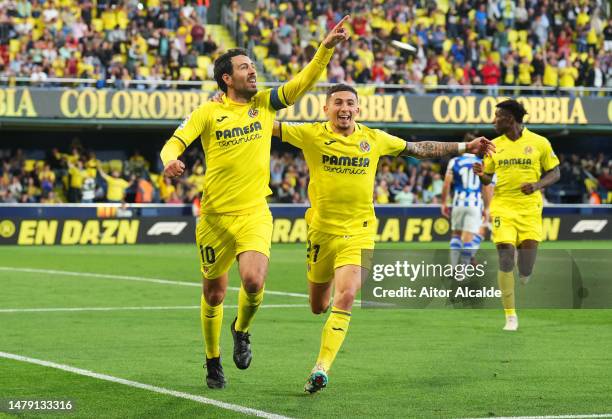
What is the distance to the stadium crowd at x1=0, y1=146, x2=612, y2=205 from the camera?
114 ft

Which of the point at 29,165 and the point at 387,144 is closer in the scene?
the point at 387,144

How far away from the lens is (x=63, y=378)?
9508 millimetres

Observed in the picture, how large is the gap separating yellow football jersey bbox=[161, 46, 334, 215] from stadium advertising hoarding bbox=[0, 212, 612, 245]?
76.5 ft

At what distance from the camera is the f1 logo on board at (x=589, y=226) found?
35531mm

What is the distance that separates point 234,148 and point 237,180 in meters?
0.24

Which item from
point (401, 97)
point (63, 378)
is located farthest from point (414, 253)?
point (63, 378)

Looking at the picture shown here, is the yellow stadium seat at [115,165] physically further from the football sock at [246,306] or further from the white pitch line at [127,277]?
the football sock at [246,306]

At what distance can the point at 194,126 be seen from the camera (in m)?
9.12

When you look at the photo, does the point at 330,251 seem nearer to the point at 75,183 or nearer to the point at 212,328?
the point at 212,328

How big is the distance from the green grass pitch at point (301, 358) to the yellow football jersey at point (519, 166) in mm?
1351

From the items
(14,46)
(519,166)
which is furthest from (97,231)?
(519,166)

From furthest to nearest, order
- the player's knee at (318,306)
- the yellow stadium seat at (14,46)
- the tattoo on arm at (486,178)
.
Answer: the yellow stadium seat at (14,46)
the tattoo on arm at (486,178)
the player's knee at (318,306)

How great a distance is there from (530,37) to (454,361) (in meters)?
31.9

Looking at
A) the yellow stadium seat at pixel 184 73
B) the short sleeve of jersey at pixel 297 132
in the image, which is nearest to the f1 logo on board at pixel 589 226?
the yellow stadium seat at pixel 184 73
